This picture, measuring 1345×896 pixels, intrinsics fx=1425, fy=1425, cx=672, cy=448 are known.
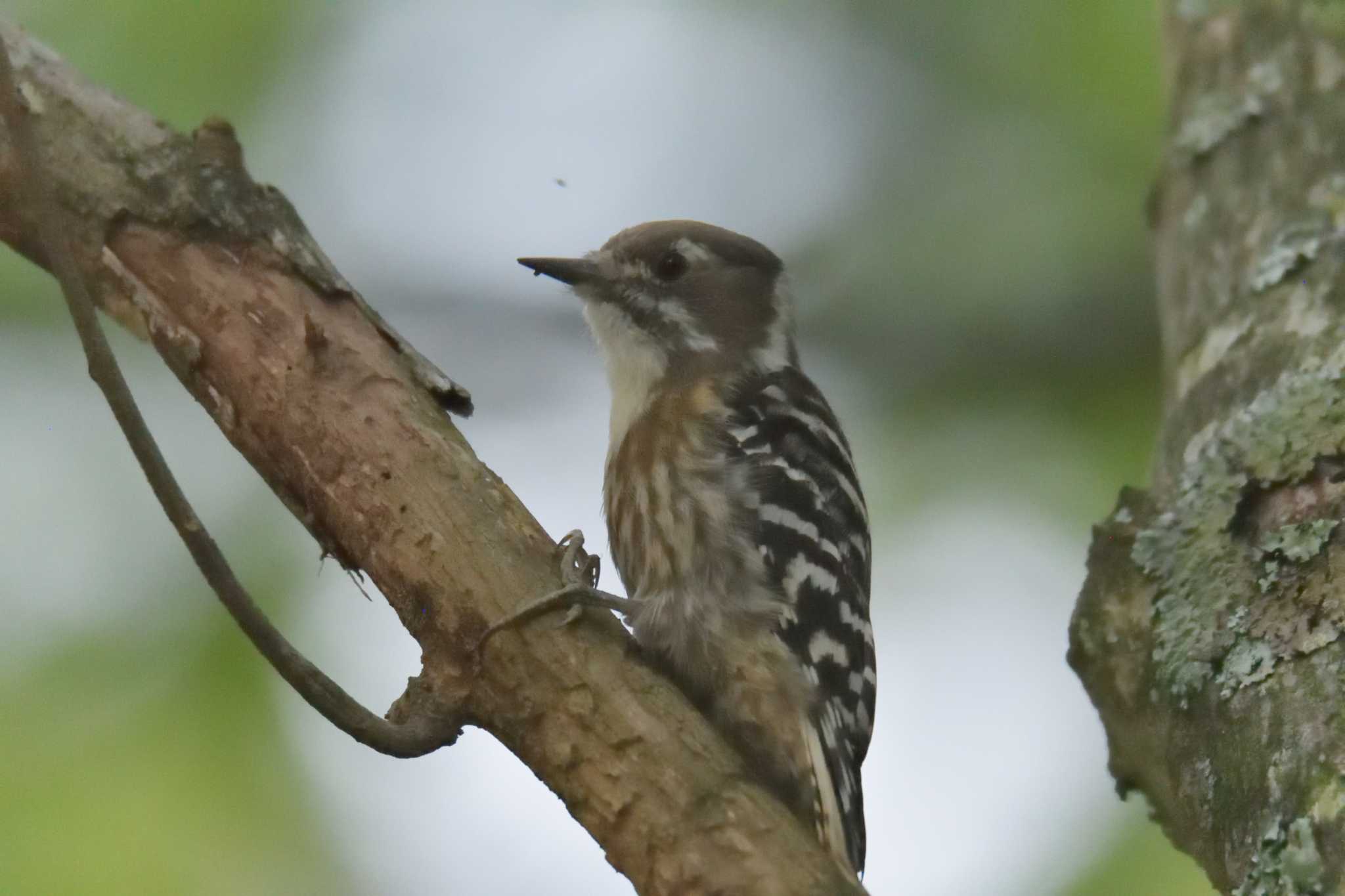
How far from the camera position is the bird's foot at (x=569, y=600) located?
101 inches

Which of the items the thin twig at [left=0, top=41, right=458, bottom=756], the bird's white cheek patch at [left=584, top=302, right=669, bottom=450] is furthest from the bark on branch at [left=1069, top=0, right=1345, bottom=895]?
the thin twig at [left=0, top=41, right=458, bottom=756]

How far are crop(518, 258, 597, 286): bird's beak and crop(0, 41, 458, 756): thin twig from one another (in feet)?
5.41

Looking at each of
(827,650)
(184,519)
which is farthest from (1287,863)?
(184,519)

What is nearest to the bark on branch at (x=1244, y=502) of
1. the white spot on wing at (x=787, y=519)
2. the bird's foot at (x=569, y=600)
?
the white spot on wing at (x=787, y=519)

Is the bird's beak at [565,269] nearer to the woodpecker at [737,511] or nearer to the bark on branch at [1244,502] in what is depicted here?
the woodpecker at [737,511]

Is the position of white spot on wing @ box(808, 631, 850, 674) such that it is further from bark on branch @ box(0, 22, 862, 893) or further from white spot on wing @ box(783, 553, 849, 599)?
bark on branch @ box(0, 22, 862, 893)

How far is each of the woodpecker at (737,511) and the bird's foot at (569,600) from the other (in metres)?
0.12

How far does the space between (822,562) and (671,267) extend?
3.89ft

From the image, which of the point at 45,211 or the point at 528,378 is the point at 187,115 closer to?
the point at 528,378

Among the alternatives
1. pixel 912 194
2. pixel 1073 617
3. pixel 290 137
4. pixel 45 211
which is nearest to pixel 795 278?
pixel 912 194

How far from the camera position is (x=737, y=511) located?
338cm

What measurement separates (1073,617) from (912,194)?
11.2 feet

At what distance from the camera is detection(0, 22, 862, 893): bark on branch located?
7.82ft

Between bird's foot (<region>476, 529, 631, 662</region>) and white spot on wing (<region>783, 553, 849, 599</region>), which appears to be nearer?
bird's foot (<region>476, 529, 631, 662</region>)
